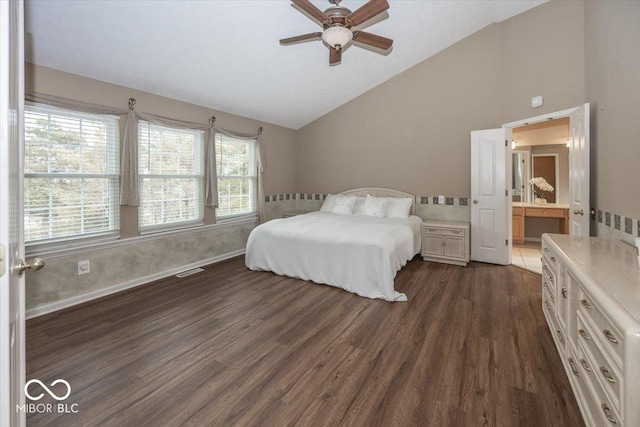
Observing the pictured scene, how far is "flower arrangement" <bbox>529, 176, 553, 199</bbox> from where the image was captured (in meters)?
5.67

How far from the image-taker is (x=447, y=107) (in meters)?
4.76

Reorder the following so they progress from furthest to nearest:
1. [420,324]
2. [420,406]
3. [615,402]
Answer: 1. [420,324]
2. [420,406]
3. [615,402]

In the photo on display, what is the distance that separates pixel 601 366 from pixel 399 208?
12.1 feet

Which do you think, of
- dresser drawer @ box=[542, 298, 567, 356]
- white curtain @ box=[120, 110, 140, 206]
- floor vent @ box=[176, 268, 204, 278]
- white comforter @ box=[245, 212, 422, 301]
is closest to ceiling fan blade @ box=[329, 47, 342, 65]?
white comforter @ box=[245, 212, 422, 301]

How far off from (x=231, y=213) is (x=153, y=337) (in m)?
2.79

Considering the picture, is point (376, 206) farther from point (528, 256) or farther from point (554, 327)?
point (554, 327)

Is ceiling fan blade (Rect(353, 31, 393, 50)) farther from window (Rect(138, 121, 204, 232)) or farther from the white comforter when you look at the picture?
window (Rect(138, 121, 204, 232))

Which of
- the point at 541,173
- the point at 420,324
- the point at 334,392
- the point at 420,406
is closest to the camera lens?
the point at 420,406

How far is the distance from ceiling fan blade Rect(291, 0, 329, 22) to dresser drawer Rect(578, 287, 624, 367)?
2617 millimetres

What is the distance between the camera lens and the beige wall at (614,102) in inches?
83.1

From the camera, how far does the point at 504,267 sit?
13.6 ft

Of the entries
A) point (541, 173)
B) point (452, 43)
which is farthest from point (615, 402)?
point (541, 173)

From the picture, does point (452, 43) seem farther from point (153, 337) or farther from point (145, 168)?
point (153, 337)
